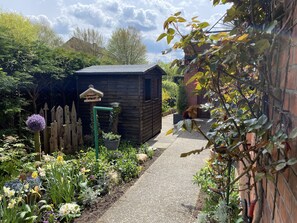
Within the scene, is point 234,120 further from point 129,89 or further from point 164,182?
point 129,89

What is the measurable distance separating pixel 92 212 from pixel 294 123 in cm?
294

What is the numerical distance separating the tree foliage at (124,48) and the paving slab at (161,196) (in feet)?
50.9

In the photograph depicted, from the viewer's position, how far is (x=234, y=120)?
3.86 feet

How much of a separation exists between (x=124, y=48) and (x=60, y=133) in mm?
15391

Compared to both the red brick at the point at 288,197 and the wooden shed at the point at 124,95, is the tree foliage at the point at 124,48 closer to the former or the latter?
the wooden shed at the point at 124,95

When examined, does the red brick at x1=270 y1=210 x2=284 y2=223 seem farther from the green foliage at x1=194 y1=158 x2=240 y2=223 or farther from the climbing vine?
the green foliage at x1=194 y1=158 x2=240 y2=223

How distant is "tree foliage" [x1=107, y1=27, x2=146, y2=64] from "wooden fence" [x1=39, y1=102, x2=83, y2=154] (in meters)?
14.5

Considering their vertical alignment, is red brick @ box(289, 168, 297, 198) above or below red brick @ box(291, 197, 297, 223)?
above

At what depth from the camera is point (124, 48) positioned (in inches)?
782

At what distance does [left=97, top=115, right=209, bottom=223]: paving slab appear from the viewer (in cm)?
301

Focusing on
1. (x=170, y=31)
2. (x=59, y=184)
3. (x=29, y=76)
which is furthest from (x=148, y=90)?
(x=170, y=31)

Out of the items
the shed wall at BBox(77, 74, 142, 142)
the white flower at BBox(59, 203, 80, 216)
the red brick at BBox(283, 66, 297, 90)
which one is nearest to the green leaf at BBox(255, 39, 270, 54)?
the red brick at BBox(283, 66, 297, 90)

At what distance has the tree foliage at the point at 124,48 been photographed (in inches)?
782

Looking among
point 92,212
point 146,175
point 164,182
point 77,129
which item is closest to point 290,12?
point 92,212
